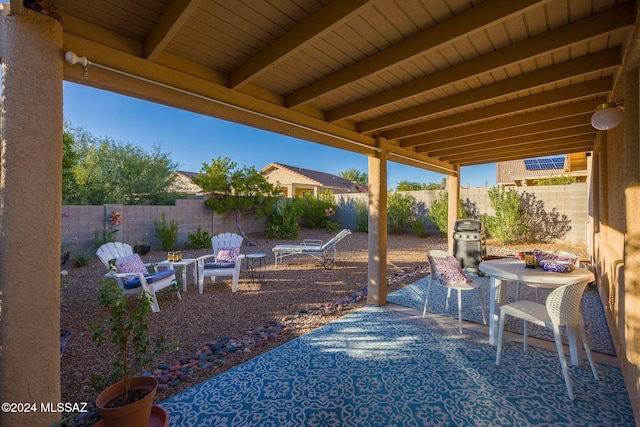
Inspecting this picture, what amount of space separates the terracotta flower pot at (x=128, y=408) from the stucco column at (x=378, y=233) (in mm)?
3040

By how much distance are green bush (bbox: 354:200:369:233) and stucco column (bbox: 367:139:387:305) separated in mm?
8568

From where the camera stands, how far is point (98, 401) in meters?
1.60

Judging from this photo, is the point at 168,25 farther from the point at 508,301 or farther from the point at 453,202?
the point at 453,202

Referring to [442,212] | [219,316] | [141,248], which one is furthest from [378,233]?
[442,212]

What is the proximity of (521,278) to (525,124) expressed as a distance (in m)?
2.18

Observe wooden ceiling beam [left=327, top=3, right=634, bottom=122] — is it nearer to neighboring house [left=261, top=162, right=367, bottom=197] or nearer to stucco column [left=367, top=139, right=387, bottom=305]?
stucco column [left=367, top=139, right=387, bottom=305]

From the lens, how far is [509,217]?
9055mm

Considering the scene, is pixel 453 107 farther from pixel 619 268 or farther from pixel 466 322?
pixel 466 322

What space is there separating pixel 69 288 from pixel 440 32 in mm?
6285

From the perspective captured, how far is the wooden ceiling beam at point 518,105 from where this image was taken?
111 inches

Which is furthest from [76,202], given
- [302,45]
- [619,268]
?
[619,268]

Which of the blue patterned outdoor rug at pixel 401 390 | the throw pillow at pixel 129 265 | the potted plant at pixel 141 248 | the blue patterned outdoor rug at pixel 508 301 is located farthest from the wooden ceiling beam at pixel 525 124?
the potted plant at pixel 141 248

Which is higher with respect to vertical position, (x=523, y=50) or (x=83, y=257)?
(x=523, y=50)

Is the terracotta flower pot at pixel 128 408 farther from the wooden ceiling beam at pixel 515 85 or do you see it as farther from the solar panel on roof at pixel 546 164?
the solar panel on roof at pixel 546 164
